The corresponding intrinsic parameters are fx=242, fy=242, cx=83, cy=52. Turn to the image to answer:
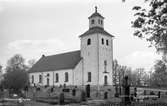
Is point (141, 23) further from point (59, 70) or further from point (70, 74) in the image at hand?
point (59, 70)

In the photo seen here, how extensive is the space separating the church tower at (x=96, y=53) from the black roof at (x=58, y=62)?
2.59 meters

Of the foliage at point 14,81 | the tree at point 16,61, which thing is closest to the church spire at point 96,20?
the foliage at point 14,81

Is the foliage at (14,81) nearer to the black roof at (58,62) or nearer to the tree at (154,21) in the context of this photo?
the black roof at (58,62)

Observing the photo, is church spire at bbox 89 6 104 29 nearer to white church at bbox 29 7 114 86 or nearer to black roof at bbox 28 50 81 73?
white church at bbox 29 7 114 86

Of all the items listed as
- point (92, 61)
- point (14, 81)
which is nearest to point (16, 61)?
point (14, 81)

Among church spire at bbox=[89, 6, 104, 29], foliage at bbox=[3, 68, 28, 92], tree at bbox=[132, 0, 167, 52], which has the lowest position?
foliage at bbox=[3, 68, 28, 92]

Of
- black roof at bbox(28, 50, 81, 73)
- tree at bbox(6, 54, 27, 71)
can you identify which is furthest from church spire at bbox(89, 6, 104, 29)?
tree at bbox(6, 54, 27, 71)

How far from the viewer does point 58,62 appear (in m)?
50.5

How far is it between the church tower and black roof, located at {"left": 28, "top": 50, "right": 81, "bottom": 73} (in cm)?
259

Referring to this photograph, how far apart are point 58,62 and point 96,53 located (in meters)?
11.9

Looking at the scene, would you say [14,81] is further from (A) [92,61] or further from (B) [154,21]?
(B) [154,21]

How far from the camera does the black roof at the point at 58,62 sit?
45750 mm

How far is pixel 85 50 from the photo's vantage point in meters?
43.6

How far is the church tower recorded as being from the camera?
136 ft
